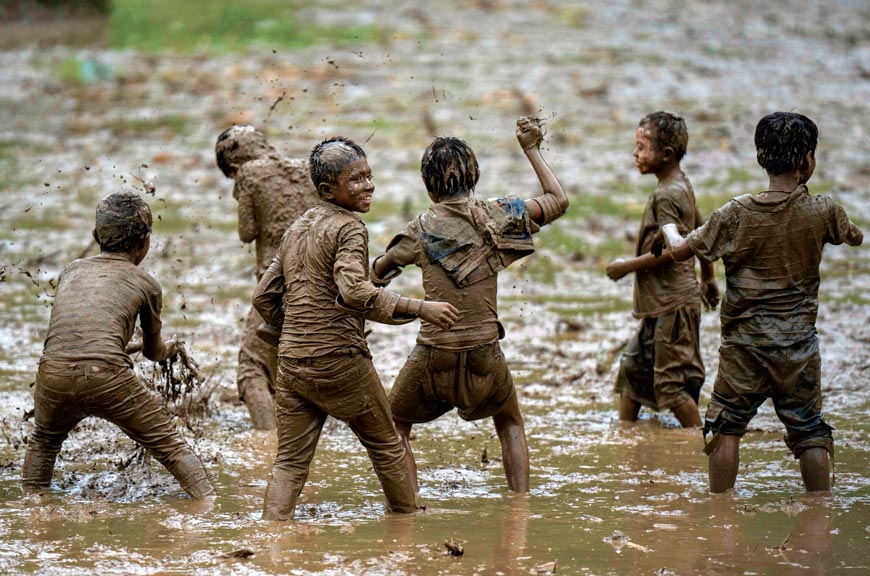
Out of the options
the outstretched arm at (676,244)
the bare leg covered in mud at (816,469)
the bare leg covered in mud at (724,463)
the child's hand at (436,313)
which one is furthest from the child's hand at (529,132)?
the bare leg covered in mud at (816,469)

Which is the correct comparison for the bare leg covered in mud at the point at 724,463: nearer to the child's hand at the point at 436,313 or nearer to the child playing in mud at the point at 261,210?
the child's hand at the point at 436,313

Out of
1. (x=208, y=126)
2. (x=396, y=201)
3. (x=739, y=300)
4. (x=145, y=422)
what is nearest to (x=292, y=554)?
(x=145, y=422)

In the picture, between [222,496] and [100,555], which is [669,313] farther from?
[100,555]

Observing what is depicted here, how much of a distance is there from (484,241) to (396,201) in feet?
23.5

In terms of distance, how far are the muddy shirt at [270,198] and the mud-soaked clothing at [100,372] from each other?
1.49m

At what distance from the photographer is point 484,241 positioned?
552 cm

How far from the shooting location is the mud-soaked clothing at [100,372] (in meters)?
5.49

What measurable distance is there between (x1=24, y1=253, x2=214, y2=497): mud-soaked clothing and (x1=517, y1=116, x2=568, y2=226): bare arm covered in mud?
180 cm

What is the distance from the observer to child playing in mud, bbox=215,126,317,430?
283 inches

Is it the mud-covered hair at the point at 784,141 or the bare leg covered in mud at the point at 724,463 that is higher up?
the mud-covered hair at the point at 784,141

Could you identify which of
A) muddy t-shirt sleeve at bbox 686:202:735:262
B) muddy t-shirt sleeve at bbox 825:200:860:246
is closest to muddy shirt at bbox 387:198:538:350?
muddy t-shirt sleeve at bbox 686:202:735:262

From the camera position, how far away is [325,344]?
17.0 ft

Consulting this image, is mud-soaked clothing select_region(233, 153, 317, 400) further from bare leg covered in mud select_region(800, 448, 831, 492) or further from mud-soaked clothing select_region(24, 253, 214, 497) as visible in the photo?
bare leg covered in mud select_region(800, 448, 831, 492)

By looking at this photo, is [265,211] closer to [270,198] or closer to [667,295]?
[270,198]
